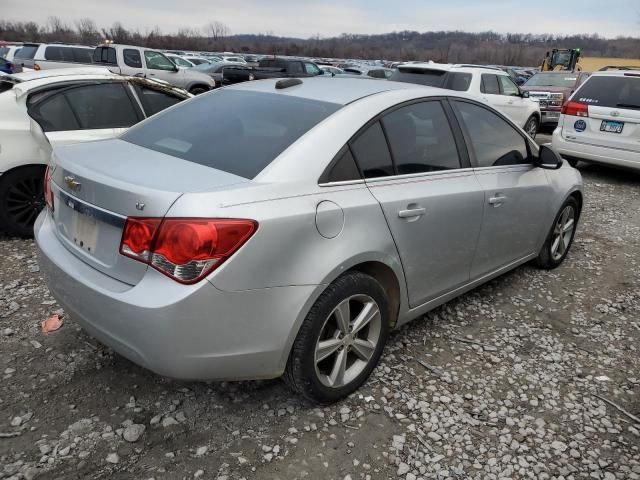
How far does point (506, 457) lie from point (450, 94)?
2.17 meters

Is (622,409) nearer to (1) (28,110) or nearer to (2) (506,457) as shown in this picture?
(2) (506,457)

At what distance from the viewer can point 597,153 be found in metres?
7.98

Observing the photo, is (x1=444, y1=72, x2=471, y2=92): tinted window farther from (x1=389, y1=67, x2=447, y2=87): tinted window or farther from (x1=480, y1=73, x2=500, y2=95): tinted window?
(x1=480, y1=73, x2=500, y2=95): tinted window

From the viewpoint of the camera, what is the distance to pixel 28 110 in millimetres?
4551

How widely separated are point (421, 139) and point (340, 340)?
1.27 m

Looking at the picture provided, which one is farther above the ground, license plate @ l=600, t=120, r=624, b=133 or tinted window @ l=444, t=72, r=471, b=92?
tinted window @ l=444, t=72, r=471, b=92

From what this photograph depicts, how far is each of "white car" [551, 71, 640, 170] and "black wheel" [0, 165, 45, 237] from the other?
7.63 m

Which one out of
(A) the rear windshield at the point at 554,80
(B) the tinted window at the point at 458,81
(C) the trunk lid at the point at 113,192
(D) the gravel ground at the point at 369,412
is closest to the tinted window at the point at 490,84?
(B) the tinted window at the point at 458,81

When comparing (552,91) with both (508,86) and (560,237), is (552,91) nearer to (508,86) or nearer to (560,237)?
(508,86)

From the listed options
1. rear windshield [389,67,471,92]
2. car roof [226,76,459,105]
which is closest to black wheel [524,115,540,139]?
rear windshield [389,67,471,92]

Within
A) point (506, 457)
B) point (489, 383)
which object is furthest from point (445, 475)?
point (489, 383)

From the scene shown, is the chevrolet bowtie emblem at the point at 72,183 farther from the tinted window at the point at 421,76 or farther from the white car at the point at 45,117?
the tinted window at the point at 421,76

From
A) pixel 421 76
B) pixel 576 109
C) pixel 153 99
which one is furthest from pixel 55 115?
pixel 576 109

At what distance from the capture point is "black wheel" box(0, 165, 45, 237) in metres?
4.48
